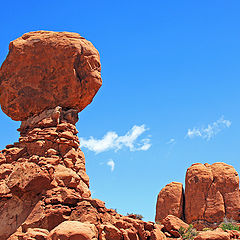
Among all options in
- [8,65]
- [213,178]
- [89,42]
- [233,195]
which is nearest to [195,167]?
[213,178]

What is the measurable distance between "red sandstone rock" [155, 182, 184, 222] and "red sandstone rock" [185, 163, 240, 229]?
2.16ft

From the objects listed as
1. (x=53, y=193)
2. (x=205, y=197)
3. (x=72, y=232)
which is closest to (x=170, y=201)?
(x=205, y=197)

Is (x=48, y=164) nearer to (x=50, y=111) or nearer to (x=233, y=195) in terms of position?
(x=50, y=111)

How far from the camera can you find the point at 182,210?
33062mm

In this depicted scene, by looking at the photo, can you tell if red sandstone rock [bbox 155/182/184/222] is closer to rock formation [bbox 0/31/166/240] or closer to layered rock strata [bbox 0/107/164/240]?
layered rock strata [bbox 0/107/164/240]

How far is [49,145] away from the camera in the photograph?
1934 centimetres

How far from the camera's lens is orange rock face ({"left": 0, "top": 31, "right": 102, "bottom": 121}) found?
2100cm

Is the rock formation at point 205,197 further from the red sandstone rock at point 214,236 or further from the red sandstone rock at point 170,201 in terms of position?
the red sandstone rock at point 214,236

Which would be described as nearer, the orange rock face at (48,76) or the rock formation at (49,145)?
the rock formation at (49,145)

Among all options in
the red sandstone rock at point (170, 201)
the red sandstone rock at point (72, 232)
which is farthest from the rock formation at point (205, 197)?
the red sandstone rock at point (72, 232)

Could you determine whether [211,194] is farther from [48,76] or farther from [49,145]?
[48,76]

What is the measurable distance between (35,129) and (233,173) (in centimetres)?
1963

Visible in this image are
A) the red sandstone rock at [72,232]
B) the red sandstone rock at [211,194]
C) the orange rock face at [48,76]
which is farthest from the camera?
the red sandstone rock at [211,194]

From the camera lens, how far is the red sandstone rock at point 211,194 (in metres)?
30.8
